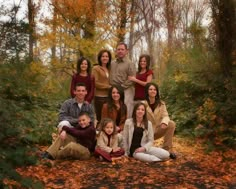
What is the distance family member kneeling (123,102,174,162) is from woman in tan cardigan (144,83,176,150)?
0.39 metres

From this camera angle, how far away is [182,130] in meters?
9.30

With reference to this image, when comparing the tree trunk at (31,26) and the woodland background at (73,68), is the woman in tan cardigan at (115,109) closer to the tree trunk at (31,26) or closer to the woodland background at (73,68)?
the woodland background at (73,68)

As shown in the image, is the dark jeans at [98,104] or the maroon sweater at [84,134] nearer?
the maroon sweater at [84,134]

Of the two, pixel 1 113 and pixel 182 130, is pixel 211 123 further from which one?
pixel 1 113

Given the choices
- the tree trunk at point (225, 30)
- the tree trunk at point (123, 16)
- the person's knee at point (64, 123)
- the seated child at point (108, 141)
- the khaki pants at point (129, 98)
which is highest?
the tree trunk at point (123, 16)

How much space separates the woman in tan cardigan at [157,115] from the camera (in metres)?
6.96

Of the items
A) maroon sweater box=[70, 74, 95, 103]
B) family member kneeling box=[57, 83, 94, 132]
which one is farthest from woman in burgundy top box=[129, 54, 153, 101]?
family member kneeling box=[57, 83, 94, 132]

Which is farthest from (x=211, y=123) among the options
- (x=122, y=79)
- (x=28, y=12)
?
(x=28, y=12)

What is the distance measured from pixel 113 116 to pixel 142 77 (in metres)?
1.11

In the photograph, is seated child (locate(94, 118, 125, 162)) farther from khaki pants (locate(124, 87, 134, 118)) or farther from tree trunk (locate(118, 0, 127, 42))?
tree trunk (locate(118, 0, 127, 42))

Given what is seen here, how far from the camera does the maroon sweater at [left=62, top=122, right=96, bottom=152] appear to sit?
20.9ft

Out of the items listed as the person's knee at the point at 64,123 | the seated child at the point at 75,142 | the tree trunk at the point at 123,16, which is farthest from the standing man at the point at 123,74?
the tree trunk at the point at 123,16

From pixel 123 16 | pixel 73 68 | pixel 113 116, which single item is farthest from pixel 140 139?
pixel 123 16

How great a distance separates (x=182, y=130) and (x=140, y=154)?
3.16 metres
